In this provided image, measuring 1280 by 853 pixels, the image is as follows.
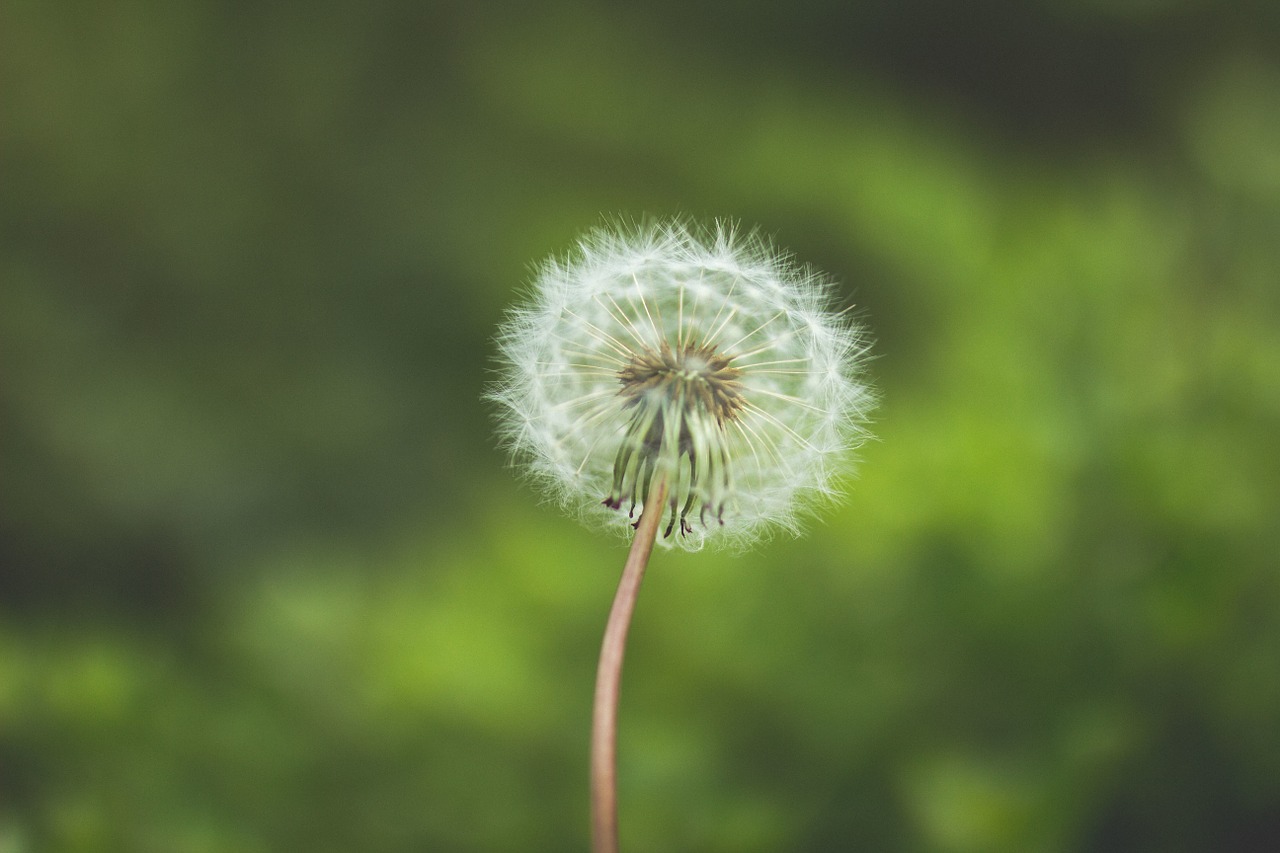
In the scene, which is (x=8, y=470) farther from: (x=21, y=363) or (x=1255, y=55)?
(x=1255, y=55)

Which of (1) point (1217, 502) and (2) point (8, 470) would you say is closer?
(1) point (1217, 502)

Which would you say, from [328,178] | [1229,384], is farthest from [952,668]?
[328,178]

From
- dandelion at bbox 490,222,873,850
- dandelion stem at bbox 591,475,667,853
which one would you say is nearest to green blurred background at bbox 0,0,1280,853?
dandelion at bbox 490,222,873,850

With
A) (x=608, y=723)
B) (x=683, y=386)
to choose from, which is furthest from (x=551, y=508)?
(x=608, y=723)

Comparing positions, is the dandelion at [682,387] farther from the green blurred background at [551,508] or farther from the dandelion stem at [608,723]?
the green blurred background at [551,508]

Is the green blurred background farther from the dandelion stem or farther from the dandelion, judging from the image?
the dandelion stem

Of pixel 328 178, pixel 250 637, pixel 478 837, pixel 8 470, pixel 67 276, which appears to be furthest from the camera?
pixel 328 178

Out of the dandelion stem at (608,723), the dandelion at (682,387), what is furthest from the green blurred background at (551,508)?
the dandelion stem at (608,723)
